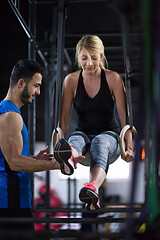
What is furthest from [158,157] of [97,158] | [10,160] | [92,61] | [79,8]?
[79,8]

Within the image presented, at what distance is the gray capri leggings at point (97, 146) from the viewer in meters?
1.55

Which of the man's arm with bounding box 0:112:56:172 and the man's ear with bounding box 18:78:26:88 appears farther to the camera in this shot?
the man's ear with bounding box 18:78:26:88

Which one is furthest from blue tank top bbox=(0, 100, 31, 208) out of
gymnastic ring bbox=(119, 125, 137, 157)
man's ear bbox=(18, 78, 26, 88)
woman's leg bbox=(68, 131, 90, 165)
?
gymnastic ring bbox=(119, 125, 137, 157)

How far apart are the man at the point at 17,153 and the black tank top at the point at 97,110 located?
24 cm

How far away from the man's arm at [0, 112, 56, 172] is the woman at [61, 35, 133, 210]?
18 centimetres

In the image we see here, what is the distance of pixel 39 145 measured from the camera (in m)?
8.91

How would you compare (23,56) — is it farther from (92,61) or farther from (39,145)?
(39,145)

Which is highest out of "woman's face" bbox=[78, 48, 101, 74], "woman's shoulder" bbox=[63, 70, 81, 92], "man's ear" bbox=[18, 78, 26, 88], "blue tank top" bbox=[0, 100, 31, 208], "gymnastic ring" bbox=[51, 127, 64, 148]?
"woman's face" bbox=[78, 48, 101, 74]

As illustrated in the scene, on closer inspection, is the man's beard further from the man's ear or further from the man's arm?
the man's arm

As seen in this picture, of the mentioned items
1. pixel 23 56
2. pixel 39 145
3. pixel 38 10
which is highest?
pixel 38 10

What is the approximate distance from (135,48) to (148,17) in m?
0.12

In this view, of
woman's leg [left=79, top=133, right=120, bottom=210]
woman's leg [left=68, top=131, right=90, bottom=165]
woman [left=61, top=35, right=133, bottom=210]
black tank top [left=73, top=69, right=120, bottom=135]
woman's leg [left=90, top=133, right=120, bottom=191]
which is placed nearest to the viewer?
woman's leg [left=79, top=133, right=120, bottom=210]

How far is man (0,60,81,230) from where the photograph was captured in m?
1.55

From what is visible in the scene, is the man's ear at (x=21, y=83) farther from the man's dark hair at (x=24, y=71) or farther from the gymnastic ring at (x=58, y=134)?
the gymnastic ring at (x=58, y=134)
